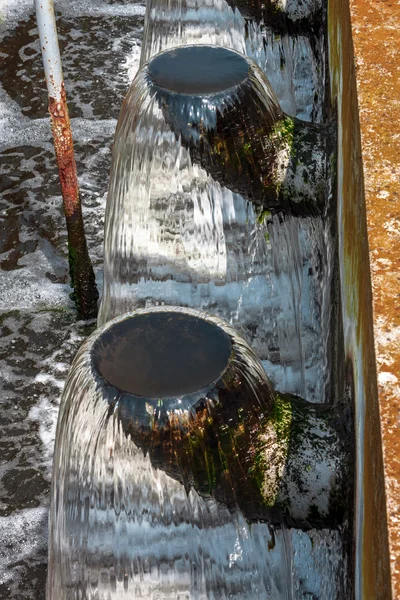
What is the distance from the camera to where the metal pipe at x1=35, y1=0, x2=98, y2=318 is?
4.82m

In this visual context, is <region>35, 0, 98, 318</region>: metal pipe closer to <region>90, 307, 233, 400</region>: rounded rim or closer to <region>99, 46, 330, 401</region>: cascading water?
<region>99, 46, 330, 401</region>: cascading water

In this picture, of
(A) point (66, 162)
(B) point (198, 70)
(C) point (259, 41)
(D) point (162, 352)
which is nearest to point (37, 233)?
(A) point (66, 162)

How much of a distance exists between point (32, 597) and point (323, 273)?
2.02 m

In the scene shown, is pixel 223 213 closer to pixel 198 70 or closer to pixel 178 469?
pixel 198 70

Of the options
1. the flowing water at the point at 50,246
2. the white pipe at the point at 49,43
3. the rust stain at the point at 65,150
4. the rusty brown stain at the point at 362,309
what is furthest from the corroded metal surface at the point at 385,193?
the rust stain at the point at 65,150

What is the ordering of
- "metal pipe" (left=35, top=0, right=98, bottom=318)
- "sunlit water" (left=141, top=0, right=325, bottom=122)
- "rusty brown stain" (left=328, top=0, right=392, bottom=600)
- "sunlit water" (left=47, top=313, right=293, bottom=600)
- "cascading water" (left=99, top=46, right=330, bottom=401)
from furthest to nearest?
"metal pipe" (left=35, top=0, right=98, bottom=318)
"sunlit water" (left=141, top=0, right=325, bottom=122)
"cascading water" (left=99, top=46, right=330, bottom=401)
"sunlit water" (left=47, top=313, right=293, bottom=600)
"rusty brown stain" (left=328, top=0, right=392, bottom=600)

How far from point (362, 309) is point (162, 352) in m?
0.66

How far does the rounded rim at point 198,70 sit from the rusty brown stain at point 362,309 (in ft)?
1.51

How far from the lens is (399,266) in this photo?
74.2 inches

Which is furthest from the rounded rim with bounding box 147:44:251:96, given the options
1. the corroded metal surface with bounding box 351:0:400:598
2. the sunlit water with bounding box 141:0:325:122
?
the sunlit water with bounding box 141:0:325:122

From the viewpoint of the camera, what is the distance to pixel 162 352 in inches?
96.3

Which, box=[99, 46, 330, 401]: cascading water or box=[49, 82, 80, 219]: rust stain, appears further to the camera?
box=[49, 82, 80, 219]: rust stain

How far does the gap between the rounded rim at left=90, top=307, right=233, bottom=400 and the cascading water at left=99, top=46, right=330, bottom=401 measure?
875mm

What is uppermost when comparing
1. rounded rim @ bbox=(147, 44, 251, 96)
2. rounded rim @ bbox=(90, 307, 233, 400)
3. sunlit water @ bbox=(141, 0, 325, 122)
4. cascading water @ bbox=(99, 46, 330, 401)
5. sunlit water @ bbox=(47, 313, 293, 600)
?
sunlit water @ bbox=(141, 0, 325, 122)
